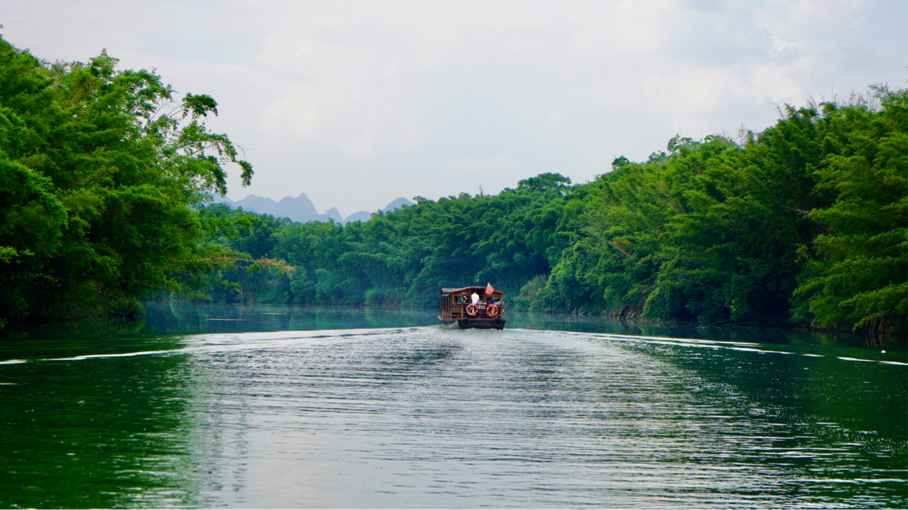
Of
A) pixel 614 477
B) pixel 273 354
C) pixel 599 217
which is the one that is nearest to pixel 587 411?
pixel 614 477

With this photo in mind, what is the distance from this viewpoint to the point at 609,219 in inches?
2080

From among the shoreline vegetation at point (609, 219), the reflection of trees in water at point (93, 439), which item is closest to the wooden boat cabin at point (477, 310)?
the shoreline vegetation at point (609, 219)

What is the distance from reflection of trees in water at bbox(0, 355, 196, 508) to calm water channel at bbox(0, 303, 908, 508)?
1.2 inches

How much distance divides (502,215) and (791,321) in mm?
41863

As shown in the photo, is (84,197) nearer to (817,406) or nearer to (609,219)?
(817,406)

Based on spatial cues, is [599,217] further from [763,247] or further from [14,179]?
[14,179]

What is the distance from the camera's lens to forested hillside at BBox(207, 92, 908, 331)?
2620cm

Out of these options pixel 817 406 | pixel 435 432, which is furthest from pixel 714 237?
pixel 435 432

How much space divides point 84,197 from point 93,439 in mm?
14745

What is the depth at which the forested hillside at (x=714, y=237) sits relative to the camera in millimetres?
26203

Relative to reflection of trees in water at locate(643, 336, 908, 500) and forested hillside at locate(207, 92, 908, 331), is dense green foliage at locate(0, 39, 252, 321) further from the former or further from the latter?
reflection of trees in water at locate(643, 336, 908, 500)

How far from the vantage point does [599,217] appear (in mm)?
55594

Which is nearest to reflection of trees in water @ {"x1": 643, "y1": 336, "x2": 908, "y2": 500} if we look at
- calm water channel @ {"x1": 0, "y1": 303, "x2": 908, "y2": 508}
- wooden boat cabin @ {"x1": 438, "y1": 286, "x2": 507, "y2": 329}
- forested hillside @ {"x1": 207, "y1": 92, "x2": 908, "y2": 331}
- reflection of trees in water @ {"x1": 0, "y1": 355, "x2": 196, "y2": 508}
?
calm water channel @ {"x1": 0, "y1": 303, "x2": 908, "y2": 508}

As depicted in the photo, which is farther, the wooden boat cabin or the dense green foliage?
the wooden boat cabin
